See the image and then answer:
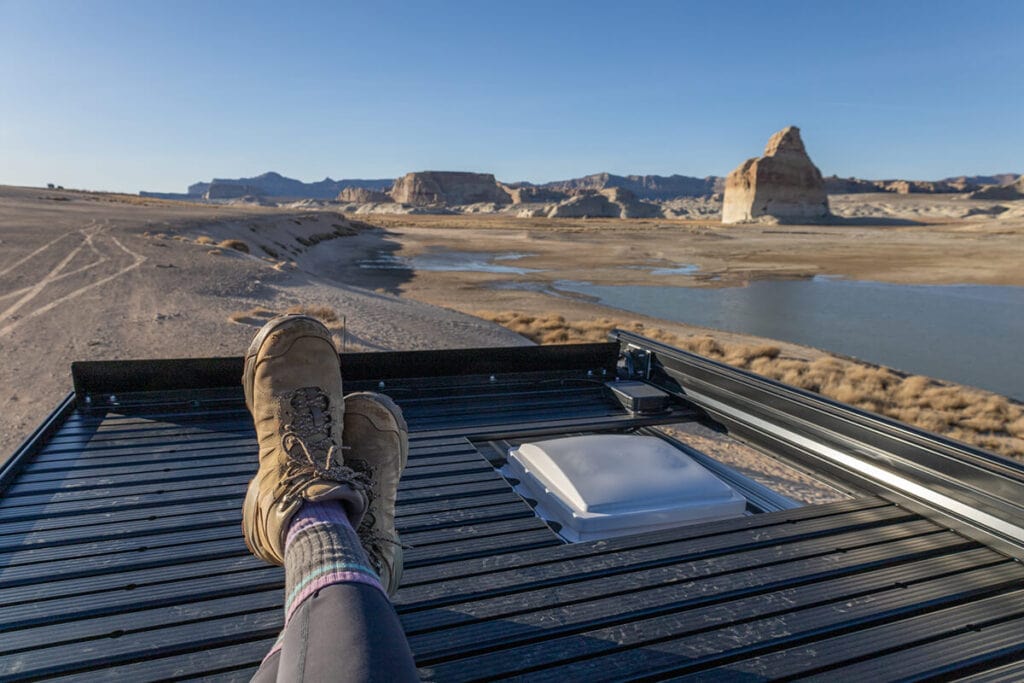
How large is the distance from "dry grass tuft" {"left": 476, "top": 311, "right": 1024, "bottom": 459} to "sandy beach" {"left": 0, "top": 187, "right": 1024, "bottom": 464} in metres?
0.30

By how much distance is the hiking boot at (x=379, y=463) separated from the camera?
1.65 metres

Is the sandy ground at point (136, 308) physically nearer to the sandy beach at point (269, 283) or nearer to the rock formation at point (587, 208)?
the sandy beach at point (269, 283)

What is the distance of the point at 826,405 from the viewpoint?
2.94 meters

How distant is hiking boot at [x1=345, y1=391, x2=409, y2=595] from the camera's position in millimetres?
1646

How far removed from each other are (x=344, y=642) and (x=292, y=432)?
952mm

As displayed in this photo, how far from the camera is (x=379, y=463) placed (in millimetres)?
1953

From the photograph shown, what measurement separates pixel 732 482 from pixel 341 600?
231 cm

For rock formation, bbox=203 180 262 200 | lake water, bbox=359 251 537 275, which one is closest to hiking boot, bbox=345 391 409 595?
lake water, bbox=359 251 537 275

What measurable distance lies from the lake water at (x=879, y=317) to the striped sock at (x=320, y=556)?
10554 millimetres

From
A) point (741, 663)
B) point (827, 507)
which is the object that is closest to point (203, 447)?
point (741, 663)

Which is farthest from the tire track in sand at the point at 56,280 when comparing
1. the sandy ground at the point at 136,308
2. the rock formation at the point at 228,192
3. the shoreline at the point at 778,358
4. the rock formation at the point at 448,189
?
the rock formation at the point at 228,192

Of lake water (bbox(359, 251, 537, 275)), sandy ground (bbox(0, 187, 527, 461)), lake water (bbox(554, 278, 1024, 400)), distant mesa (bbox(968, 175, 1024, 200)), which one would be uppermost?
distant mesa (bbox(968, 175, 1024, 200))

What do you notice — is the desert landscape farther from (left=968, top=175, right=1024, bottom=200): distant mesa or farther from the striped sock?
(left=968, top=175, right=1024, bottom=200): distant mesa

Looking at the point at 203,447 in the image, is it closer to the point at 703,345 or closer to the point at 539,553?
the point at 539,553
